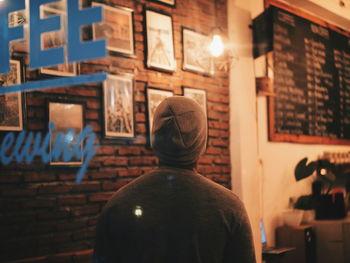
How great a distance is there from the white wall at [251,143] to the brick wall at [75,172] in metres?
0.45

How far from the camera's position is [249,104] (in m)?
4.65

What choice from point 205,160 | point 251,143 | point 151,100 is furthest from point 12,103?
point 251,143

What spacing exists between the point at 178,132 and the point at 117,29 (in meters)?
2.00

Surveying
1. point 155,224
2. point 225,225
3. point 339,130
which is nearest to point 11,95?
point 155,224

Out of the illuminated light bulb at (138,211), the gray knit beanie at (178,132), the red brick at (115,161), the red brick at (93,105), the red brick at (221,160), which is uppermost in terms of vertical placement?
the red brick at (93,105)

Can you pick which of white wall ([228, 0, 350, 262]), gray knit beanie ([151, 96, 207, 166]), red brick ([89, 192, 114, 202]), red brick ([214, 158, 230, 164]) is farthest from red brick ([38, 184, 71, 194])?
white wall ([228, 0, 350, 262])

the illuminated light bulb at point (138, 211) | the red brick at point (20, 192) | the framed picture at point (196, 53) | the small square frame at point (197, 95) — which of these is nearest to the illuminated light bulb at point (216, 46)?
the framed picture at point (196, 53)

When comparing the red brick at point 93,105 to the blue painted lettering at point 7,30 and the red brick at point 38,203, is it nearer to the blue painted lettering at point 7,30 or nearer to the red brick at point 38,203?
the blue painted lettering at point 7,30

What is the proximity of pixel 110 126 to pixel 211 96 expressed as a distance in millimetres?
1431

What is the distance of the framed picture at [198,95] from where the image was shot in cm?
413

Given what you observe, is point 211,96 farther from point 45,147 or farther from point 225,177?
point 45,147

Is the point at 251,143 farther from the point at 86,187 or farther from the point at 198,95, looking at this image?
the point at 86,187

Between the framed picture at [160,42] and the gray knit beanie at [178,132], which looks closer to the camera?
the gray knit beanie at [178,132]

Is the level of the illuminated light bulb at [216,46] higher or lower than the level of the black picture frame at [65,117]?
higher
